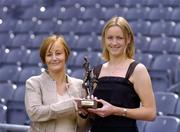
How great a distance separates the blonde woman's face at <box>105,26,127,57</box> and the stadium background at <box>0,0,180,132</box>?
1318 millimetres

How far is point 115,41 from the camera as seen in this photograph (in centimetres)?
200

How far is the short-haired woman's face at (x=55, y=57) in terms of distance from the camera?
79.2 inches

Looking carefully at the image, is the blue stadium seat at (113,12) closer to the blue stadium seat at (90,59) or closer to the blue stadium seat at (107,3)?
the blue stadium seat at (107,3)

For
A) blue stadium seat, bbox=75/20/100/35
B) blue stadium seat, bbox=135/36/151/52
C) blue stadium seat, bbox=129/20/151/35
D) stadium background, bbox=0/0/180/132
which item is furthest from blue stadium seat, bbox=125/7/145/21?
blue stadium seat, bbox=135/36/151/52

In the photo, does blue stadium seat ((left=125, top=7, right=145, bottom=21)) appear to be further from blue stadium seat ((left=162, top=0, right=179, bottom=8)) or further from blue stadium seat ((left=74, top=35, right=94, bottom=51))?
blue stadium seat ((left=74, top=35, right=94, bottom=51))

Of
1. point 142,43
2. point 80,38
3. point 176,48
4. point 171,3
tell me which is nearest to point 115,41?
point 176,48

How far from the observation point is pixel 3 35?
7.27 meters

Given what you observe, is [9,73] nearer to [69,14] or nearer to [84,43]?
[84,43]

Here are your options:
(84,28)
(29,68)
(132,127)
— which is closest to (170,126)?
(132,127)

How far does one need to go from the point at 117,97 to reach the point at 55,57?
0.95 feet

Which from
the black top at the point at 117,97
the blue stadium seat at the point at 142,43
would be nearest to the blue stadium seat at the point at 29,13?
the blue stadium seat at the point at 142,43

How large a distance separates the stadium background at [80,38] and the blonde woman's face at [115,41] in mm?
1318

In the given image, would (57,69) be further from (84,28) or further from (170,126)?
(84,28)

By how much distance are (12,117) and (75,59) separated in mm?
1598
